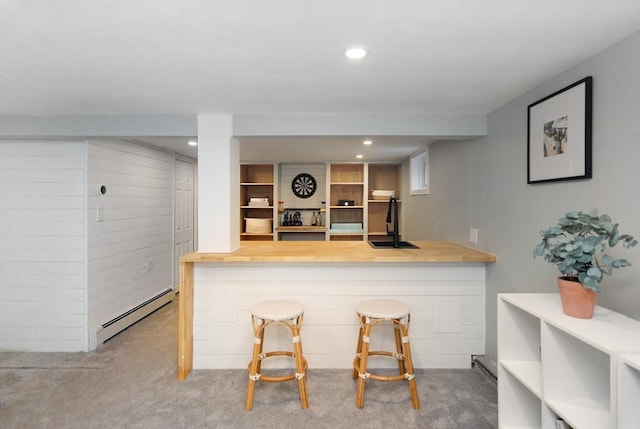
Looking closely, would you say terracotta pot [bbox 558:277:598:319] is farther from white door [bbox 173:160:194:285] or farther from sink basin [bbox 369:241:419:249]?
white door [bbox 173:160:194:285]

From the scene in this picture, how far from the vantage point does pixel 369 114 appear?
2652 millimetres

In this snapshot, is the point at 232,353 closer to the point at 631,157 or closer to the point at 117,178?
the point at 117,178

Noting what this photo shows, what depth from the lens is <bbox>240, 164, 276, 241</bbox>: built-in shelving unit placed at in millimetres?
5453

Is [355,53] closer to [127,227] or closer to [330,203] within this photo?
[127,227]

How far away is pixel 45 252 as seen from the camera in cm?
307

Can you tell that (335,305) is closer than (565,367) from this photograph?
No

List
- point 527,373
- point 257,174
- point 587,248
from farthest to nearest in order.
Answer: point 257,174 < point 527,373 < point 587,248


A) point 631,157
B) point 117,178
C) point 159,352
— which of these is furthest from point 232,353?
point 631,157

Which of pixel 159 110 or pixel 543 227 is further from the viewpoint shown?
pixel 159 110

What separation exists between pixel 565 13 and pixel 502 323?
4.39 ft

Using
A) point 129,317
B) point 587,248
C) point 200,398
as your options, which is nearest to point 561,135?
point 587,248

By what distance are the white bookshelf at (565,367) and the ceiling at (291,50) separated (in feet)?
3.86

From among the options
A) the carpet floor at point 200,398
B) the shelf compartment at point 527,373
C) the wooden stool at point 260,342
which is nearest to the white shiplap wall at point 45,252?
the carpet floor at point 200,398

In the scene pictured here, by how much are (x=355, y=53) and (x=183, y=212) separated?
4069mm
